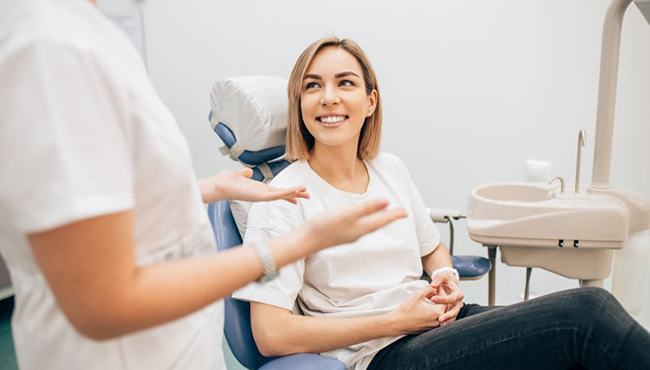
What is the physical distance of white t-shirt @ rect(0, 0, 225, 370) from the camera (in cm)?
42

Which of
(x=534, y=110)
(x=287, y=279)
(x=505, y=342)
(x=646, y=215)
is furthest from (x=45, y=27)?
(x=534, y=110)

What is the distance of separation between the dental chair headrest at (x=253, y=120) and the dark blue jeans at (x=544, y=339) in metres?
0.65

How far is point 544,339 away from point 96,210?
92 centimetres

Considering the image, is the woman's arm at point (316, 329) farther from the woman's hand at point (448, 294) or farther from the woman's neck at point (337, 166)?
the woman's neck at point (337, 166)

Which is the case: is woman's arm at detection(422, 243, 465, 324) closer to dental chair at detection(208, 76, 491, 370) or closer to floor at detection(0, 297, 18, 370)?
dental chair at detection(208, 76, 491, 370)

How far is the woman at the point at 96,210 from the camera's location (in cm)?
42

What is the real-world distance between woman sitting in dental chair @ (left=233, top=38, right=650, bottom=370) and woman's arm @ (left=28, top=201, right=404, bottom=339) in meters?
0.55

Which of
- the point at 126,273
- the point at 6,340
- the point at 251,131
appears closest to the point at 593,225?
the point at 251,131

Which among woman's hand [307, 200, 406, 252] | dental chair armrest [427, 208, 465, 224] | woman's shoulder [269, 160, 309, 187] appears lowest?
dental chair armrest [427, 208, 465, 224]

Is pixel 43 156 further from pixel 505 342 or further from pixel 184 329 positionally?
pixel 505 342

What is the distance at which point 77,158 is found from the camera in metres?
0.43

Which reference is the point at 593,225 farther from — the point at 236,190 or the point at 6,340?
the point at 6,340

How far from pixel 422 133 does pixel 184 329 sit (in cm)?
155

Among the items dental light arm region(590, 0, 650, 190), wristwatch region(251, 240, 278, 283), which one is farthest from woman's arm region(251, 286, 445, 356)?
dental light arm region(590, 0, 650, 190)
